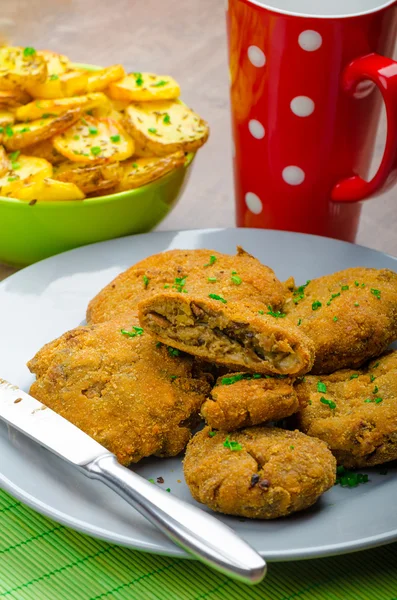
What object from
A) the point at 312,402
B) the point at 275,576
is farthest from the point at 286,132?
the point at 275,576

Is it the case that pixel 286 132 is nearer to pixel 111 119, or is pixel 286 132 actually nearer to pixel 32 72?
pixel 111 119

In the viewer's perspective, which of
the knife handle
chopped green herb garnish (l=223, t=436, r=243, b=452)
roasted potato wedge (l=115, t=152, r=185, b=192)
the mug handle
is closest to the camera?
the knife handle

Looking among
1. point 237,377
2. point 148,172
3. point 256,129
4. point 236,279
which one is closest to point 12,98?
point 148,172

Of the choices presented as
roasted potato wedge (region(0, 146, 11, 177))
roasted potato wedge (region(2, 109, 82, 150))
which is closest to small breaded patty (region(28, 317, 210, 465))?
roasted potato wedge (region(0, 146, 11, 177))

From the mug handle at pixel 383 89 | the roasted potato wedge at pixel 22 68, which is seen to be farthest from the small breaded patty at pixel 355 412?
the roasted potato wedge at pixel 22 68

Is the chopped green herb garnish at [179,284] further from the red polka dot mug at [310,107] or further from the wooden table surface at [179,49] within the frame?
the wooden table surface at [179,49]

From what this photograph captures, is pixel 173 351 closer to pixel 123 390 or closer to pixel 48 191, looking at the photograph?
pixel 123 390

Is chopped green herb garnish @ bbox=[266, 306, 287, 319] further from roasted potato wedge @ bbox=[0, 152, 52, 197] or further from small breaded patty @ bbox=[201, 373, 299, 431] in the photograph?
roasted potato wedge @ bbox=[0, 152, 52, 197]
